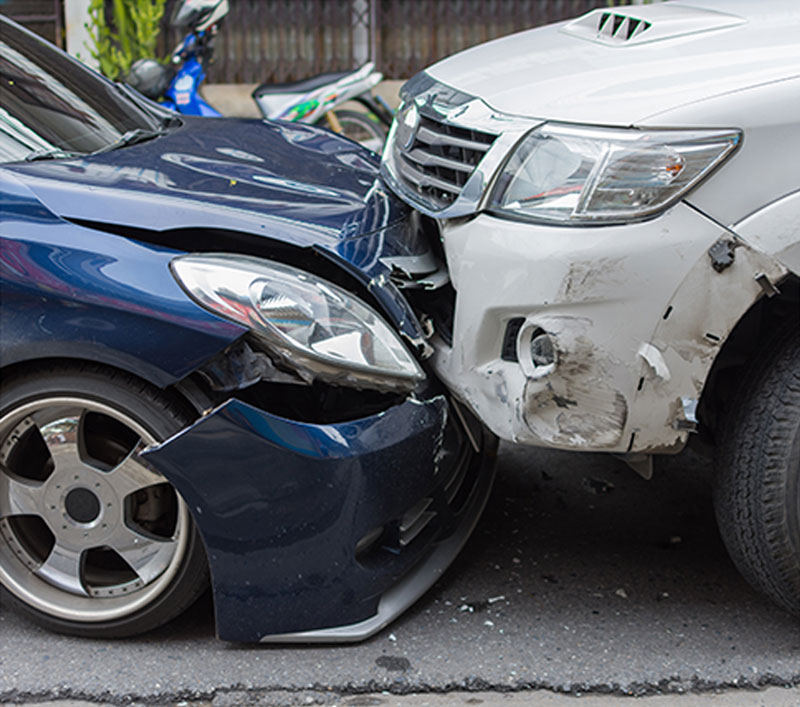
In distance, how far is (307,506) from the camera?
233cm

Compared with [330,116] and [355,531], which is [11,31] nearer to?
[355,531]

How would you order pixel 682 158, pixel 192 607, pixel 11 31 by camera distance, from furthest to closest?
1. pixel 11 31
2. pixel 192 607
3. pixel 682 158

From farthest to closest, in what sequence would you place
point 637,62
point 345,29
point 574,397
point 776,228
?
point 345,29 < point 637,62 < point 574,397 < point 776,228

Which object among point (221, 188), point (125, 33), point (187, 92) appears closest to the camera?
point (221, 188)

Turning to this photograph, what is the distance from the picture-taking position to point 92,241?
7.68ft

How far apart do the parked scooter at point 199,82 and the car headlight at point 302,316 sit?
4.82m

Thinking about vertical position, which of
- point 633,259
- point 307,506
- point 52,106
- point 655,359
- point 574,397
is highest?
point 52,106

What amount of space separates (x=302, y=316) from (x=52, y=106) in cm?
115

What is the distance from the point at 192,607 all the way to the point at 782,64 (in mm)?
1973

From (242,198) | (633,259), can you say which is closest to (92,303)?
(242,198)

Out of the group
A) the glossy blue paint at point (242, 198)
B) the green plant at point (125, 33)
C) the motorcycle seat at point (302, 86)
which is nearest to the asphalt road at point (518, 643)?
the glossy blue paint at point (242, 198)

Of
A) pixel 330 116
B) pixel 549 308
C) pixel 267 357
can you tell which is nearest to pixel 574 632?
pixel 549 308

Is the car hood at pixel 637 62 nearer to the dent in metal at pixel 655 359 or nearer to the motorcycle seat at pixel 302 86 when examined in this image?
the dent in metal at pixel 655 359

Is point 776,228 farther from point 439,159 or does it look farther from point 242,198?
point 242,198
